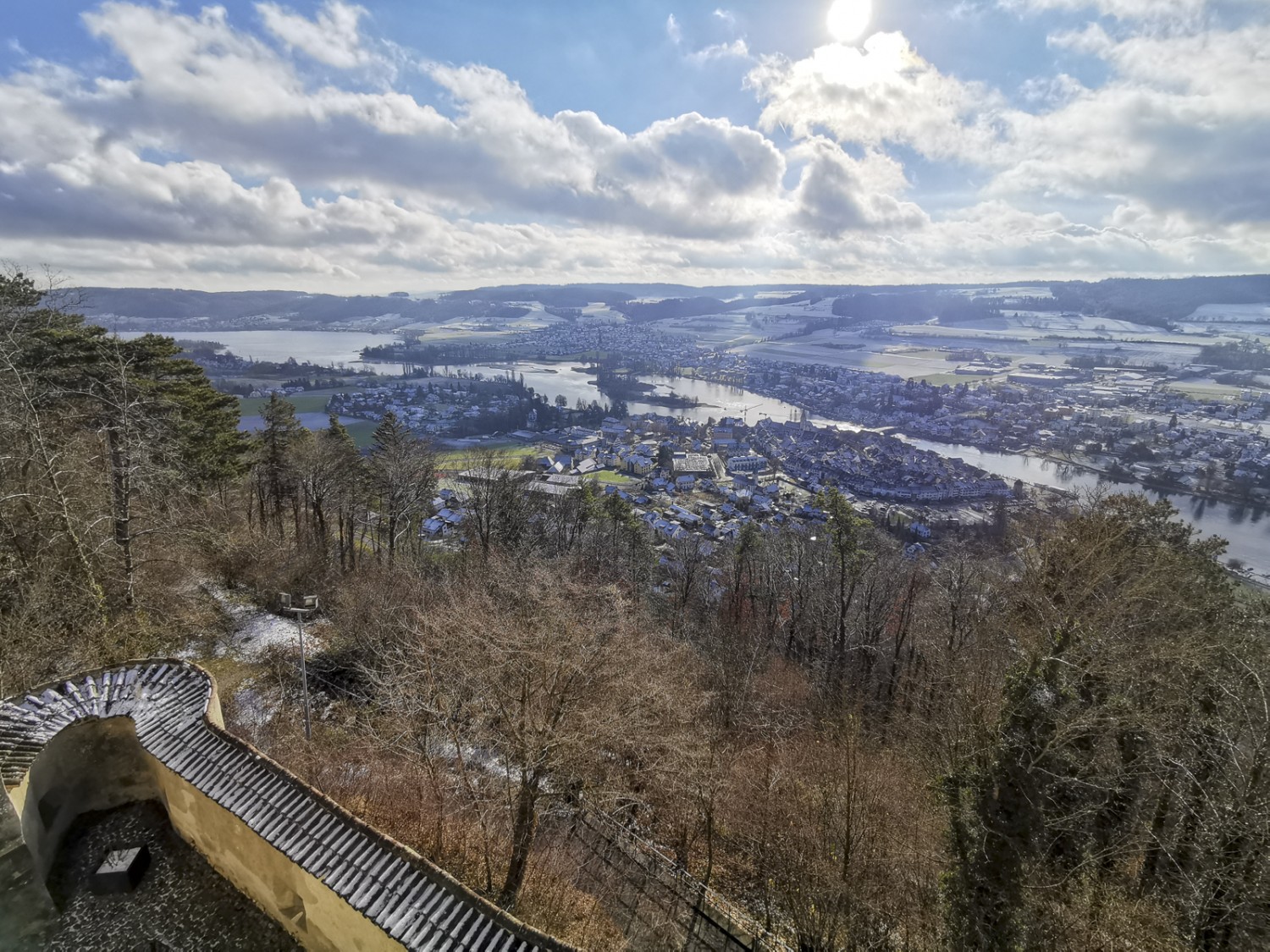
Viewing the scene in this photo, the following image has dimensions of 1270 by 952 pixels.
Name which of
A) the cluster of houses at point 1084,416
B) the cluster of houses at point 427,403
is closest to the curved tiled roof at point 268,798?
the cluster of houses at point 1084,416

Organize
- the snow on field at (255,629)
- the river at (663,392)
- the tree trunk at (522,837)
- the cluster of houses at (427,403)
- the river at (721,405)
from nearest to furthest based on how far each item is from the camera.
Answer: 1. the tree trunk at (522,837)
2. the snow on field at (255,629)
3. the river at (721,405)
4. the cluster of houses at (427,403)
5. the river at (663,392)

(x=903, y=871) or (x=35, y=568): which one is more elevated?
(x=35, y=568)

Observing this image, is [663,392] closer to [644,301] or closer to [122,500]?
[122,500]

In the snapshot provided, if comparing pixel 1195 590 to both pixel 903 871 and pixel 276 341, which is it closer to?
pixel 903 871

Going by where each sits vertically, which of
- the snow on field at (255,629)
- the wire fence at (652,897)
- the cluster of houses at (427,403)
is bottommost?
the cluster of houses at (427,403)

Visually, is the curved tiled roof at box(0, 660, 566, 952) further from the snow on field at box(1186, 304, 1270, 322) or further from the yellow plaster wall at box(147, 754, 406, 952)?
the snow on field at box(1186, 304, 1270, 322)

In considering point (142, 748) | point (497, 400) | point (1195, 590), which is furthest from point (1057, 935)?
point (497, 400)

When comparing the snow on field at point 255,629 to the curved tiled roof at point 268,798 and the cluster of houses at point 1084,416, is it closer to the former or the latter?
the curved tiled roof at point 268,798
